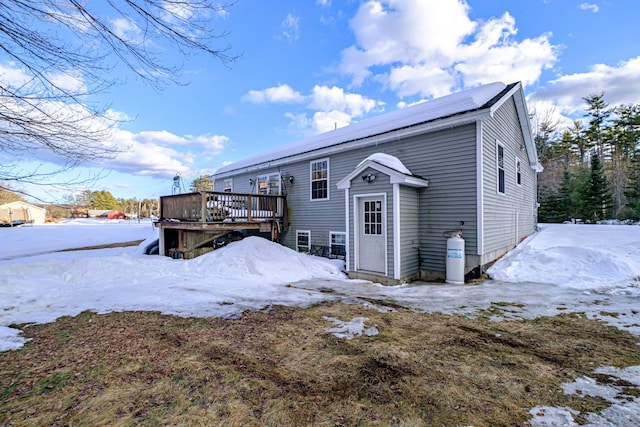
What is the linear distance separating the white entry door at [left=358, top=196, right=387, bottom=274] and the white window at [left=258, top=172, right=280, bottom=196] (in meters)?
5.77

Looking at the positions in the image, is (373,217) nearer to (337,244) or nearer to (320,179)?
(337,244)

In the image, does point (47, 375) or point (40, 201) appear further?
point (40, 201)

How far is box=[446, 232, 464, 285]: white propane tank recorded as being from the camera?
279 inches

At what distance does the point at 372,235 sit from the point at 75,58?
6.73 m

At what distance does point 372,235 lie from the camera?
770 centimetres

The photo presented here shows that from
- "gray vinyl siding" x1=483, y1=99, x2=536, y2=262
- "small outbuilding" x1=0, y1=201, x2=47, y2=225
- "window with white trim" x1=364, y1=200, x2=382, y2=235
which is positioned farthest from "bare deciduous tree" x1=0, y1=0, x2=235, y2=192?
"small outbuilding" x1=0, y1=201, x2=47, y2=225

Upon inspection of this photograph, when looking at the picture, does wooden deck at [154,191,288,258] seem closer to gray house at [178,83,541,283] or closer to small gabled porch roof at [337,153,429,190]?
gray house at [178,83,541,283]

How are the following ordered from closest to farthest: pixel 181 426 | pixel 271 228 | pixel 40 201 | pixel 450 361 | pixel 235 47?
pixel 181 426 → pixel 450 361 → pixel 235 47 → pixel 40 201 → pixel 271 228

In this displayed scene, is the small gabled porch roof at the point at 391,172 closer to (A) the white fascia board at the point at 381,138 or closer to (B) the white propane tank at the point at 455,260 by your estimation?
(A) the white fascia board at the point at 381,138

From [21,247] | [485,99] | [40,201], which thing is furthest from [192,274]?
[21,247]

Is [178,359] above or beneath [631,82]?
beneath

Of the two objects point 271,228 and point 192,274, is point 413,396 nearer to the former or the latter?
point 192,274

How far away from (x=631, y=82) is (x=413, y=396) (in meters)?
37.2

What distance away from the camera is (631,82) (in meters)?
25.0
